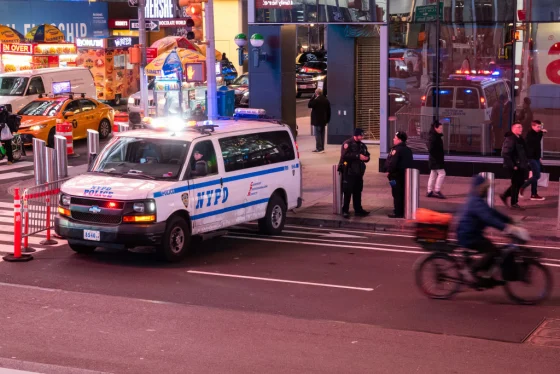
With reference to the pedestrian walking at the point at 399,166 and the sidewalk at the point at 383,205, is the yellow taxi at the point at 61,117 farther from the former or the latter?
the pedestrian walking at the point at 399,166

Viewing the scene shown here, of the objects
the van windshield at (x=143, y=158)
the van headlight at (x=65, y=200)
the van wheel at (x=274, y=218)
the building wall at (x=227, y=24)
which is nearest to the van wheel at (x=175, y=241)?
the van windshield at (x=143, y=158)

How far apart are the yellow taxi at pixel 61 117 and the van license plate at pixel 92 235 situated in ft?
42.4

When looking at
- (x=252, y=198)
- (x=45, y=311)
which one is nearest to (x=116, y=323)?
(x=45, y=311)

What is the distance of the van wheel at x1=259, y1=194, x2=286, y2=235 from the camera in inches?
614

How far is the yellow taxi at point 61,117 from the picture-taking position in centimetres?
2653

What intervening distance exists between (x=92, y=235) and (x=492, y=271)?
18.5ft

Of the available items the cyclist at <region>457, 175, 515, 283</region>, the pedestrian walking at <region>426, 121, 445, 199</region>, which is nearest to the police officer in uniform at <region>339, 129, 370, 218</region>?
the pedestrian walking at <region>426, 121, 445, 199</region>

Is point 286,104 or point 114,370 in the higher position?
point 286,104

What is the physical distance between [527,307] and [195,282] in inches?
169

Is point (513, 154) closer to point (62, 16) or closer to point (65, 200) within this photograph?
point (65, 200)

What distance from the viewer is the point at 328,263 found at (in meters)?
13.6

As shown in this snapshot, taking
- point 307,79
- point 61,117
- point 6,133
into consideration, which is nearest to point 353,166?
point 6,133

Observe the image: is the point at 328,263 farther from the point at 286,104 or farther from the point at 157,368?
the point at 286,104

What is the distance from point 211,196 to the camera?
1411 centimetres
